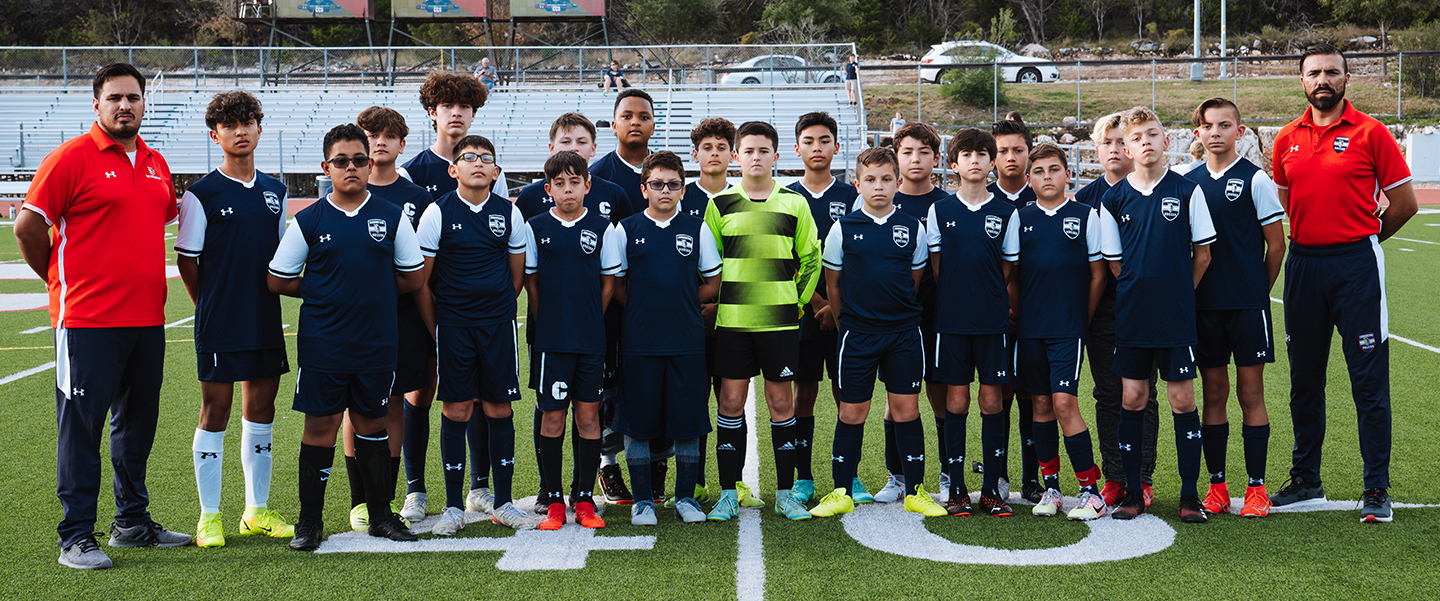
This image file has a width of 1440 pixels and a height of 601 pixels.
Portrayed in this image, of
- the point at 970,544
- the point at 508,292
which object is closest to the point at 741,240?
the point at 508,292

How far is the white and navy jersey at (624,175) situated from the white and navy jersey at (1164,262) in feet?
7.10

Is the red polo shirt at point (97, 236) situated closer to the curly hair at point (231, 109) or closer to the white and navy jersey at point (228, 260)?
the white and navy jersey at point (228, 260)

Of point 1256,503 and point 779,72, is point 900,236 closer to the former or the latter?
point 1256,503

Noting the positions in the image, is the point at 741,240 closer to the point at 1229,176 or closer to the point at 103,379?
the point at 1229,176

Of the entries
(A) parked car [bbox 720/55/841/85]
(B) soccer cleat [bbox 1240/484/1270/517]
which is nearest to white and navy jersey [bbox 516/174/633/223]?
(B) soccer cleat [bbox 1240/484/1270/517]

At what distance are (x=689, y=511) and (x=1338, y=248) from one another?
9.61 ft

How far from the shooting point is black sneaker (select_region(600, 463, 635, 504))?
15.3ft

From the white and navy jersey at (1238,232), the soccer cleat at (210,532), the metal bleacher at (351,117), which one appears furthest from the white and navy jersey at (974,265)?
the metal bleacher at (351,117)

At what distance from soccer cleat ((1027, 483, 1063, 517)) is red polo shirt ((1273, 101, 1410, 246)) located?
1.54 meters

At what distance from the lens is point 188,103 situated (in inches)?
1086

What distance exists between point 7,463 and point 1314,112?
21.0 feet

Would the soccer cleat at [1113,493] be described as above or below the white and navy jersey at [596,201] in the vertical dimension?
below

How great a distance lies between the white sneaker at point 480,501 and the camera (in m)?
4.49

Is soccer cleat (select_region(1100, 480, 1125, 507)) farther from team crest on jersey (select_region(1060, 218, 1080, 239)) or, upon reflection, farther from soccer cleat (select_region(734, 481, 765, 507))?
soccer cleat (select_region(734, 481, 765, 507))
